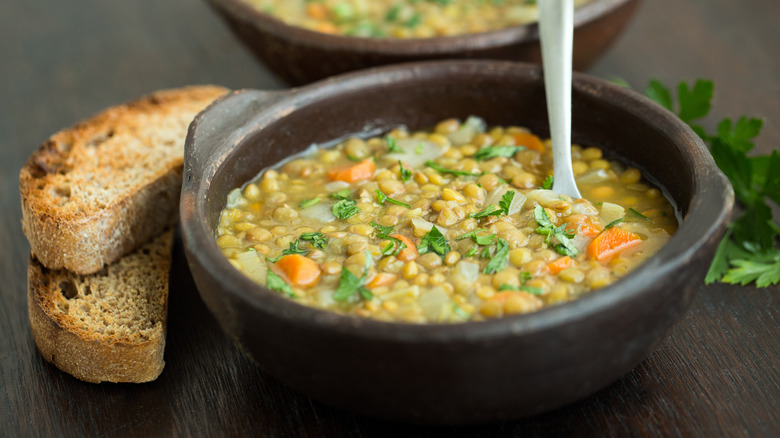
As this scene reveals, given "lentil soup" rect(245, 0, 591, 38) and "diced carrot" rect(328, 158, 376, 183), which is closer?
"diced carrot" rect(328, 158, 376, 183)

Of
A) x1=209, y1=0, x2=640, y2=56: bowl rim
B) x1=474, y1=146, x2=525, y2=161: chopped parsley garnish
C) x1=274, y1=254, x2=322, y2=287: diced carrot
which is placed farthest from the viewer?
x1=209, y1=0, x2=640, y2=56: bowl rim

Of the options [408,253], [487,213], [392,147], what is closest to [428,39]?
[392,147]

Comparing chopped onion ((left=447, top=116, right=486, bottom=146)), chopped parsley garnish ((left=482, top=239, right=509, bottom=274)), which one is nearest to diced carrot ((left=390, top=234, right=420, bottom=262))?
chopped parsley garnish ((left=482, top=239, right=509, bottom=274))

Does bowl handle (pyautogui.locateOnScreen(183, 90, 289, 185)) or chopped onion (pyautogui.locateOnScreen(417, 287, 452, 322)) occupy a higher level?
bowl handle (pyautogui.locateOnScreen(183, 90, 289, 185))

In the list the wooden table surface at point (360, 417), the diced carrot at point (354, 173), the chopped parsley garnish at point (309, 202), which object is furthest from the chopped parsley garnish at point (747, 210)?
the chopped parsley garnish at point (309, 202)

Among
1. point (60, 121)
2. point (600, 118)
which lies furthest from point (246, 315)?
point (60, 121)

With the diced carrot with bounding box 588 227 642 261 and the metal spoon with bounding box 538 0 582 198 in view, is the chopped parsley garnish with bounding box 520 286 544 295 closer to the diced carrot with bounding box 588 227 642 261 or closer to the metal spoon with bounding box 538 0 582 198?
the diced carrot with bounding box 588 227 642 261

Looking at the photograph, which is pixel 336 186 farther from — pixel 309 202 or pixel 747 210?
pixel 747 210
